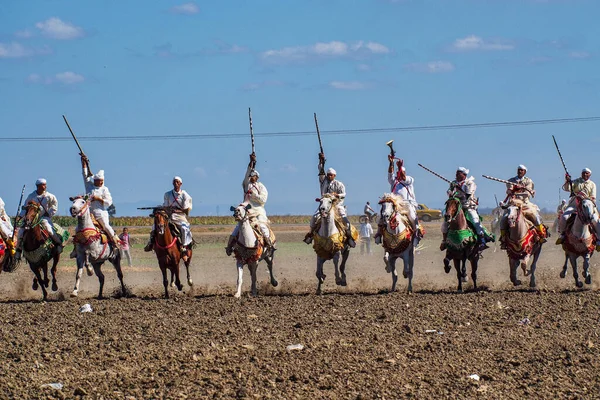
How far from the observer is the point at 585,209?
23.9 m

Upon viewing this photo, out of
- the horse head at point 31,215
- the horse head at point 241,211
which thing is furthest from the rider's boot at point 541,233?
the horse head at point 31,215

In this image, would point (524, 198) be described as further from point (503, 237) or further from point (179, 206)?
point (179, 206)

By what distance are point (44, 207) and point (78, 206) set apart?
4.01 ft

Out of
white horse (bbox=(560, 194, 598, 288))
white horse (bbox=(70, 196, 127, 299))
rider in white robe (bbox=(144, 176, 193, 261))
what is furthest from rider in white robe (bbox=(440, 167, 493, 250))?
white horse (bbox=(70, 196, 127, 299))

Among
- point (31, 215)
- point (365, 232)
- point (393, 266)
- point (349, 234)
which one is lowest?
point (393, 266)

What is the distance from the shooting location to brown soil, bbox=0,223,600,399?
13289 mm

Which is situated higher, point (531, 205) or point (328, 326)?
point (531, 205)

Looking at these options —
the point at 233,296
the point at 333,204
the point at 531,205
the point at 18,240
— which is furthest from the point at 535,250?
the point at 18,240

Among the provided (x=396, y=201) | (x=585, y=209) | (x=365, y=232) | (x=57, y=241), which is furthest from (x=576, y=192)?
(x=365, y=232)

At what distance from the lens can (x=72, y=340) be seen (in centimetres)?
1730

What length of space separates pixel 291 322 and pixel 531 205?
8.13 metres

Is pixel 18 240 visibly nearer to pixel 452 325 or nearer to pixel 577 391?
pixel 452 325

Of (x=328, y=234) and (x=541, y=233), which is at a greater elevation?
(x=328, y=234)

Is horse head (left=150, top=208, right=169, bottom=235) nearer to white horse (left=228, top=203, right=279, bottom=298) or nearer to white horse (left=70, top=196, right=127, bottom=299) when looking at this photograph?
white horse (left=70, top=196, right=127, bottom=299)
